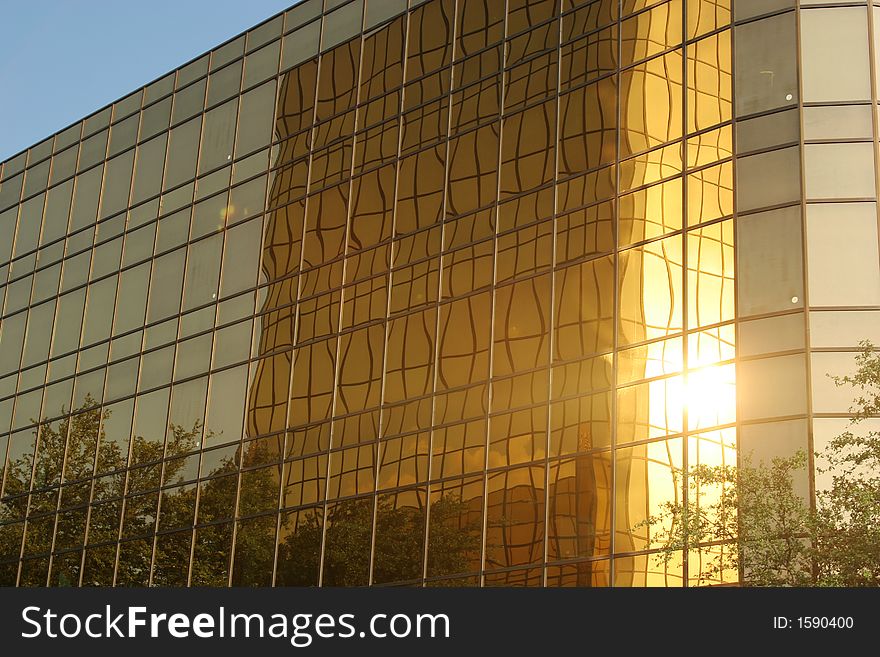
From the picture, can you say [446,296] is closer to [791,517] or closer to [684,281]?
[684,281]

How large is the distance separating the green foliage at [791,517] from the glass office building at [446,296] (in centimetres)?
60

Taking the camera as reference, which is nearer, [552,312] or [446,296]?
[552,312]

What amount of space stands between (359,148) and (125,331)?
12875 mm

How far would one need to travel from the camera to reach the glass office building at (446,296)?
33594 mm

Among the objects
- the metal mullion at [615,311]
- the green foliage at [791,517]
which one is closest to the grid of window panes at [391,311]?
the metal mullion at [615,311]

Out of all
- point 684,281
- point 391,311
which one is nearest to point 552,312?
point 684,281

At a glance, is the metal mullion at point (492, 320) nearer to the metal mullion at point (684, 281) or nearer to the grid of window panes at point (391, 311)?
the grid of window panes at point (391, 311)

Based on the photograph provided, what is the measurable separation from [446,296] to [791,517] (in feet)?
46.1

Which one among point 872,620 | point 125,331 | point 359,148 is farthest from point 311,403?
point 872,620

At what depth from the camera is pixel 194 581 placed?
45.1 metres

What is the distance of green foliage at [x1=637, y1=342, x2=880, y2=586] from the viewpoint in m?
28.2

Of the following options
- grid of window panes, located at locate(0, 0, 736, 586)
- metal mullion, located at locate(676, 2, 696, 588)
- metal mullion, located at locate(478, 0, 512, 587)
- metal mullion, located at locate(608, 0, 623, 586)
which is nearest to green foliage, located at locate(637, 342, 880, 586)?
→ metal mullion, located at locate(676, 2, 696, 588)

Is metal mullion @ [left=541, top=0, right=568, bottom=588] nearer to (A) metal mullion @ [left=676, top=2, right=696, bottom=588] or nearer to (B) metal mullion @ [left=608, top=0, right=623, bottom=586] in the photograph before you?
(B) metal mullion @ [left=608, top=0, right=623, bottom=586]

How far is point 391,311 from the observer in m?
42.4
